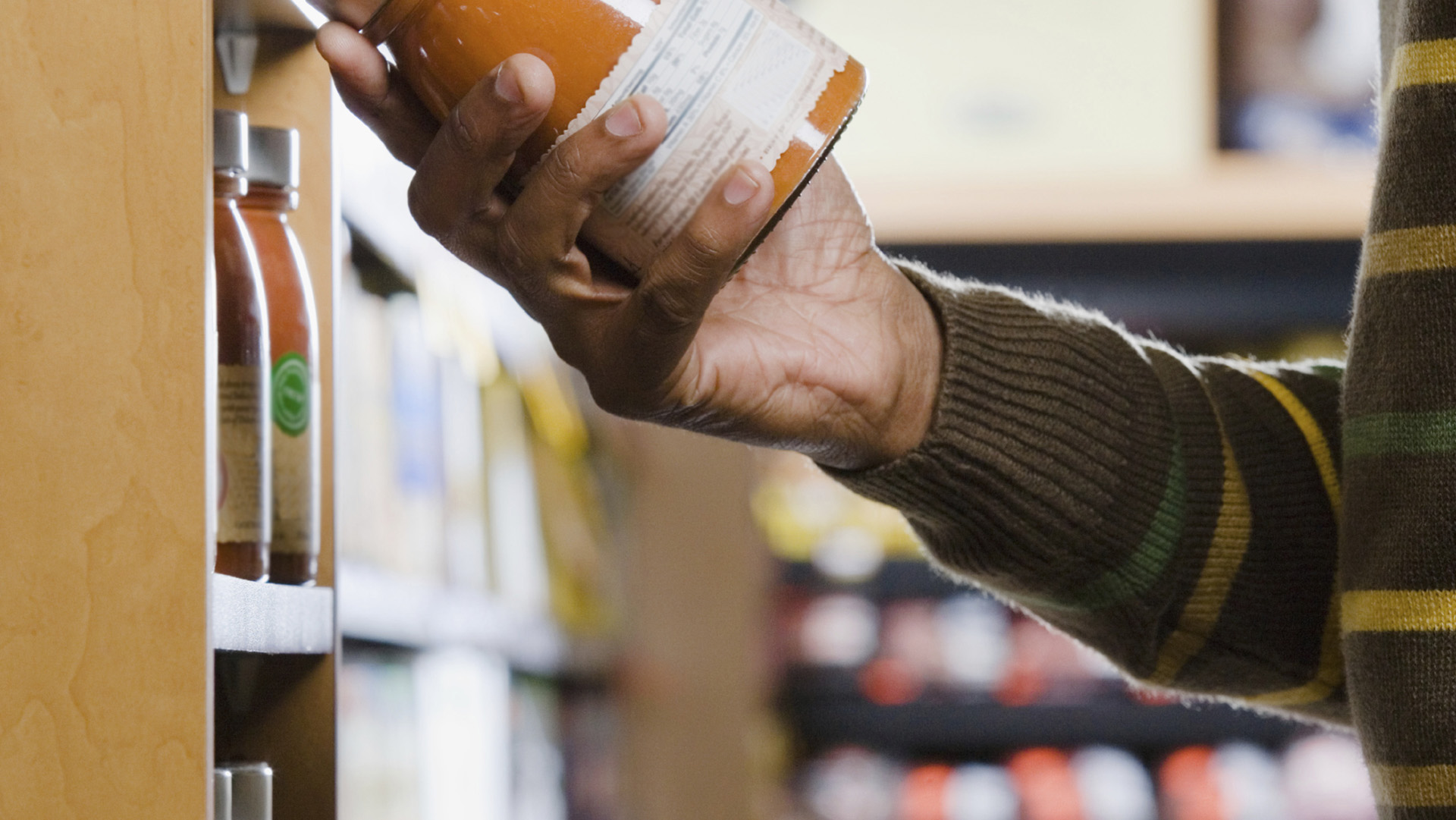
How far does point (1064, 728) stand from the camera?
3.62 metres

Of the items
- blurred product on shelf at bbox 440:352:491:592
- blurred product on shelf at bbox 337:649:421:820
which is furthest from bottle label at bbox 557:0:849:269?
blurred product on shelf at bbox 440:352:491:592

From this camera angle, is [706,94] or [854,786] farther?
[854,786]

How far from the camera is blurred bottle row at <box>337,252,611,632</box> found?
1.42 m

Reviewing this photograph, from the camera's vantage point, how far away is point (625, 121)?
2.10ft

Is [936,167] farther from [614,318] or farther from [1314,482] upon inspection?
[614,318]

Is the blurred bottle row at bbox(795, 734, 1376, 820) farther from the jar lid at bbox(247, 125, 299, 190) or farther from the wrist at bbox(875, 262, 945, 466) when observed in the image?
the jar lid at bbox(247, 125, 299, 190)

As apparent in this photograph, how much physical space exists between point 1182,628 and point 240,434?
60 centimetres

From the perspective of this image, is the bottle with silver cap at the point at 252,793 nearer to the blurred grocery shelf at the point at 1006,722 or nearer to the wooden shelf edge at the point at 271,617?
the wooden shelf edge at the point at 271,617

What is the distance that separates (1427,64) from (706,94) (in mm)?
390

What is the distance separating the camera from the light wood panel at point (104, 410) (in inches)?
23.1

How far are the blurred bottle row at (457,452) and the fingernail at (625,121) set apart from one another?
14.0 inches

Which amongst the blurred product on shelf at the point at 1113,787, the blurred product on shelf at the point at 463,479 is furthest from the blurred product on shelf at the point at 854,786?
the blurred product on shelf at the point at 463,479

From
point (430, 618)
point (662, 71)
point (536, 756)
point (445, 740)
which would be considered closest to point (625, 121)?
point (662, 71)

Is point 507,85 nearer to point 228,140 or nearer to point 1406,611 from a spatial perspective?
point 228,140
